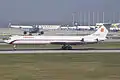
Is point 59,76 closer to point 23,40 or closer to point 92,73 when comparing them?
point 92,73

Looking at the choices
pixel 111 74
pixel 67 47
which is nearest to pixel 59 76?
pixel 111 74

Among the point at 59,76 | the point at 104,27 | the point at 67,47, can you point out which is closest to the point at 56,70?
the point at 59,76

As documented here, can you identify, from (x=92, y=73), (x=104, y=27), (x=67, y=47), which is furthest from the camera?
(x=104, y=27)

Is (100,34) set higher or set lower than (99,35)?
higher

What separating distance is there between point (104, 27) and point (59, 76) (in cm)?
4100

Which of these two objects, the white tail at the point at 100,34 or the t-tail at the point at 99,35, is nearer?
the t-tail at the point at 99,35

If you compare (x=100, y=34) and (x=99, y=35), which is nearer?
(x=99, y=35)

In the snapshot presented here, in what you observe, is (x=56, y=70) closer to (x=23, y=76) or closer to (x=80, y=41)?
(x=23, y=76)

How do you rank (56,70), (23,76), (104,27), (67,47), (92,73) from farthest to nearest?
1. (104,27)
2. (67,47)
3. (56,70)
4. (92,73)
5. (23,76)

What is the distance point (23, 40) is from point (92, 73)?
34.6 m

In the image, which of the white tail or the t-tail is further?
the white tail

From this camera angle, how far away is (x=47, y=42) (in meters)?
60.6

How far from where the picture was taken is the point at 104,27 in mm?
65375

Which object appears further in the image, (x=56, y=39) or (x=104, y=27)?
(x=104, y=27)
